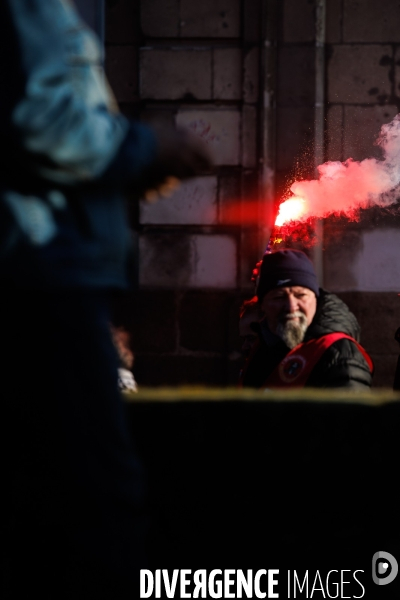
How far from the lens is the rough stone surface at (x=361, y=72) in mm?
7195

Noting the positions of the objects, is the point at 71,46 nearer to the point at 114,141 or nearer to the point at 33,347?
the point at 114,141

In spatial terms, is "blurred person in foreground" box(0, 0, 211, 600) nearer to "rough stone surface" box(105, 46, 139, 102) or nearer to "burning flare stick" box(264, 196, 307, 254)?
"burning flare stick" box(264, 196, 307, 254)

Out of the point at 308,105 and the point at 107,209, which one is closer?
the point at 107,209

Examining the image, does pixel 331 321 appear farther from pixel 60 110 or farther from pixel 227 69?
pixel 227 69

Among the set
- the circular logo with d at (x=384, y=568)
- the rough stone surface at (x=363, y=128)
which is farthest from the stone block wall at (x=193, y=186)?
the circular logo with d at (x=384, y=568)

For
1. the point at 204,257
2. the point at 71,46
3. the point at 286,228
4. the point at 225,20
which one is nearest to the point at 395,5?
the point at 225,20

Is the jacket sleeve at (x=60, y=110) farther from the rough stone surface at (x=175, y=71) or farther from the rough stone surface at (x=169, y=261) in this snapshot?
the rough stone surface at (x=175, y=71)

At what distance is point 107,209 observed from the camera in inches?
50.1

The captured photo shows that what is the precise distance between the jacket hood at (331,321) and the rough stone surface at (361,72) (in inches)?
144

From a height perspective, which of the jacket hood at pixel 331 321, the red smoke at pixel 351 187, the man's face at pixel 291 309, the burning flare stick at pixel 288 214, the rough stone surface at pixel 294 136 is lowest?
the jacket hood at pixel 331 321

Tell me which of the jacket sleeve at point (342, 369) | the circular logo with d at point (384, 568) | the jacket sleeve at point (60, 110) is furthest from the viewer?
the jacket sleeve at point (342, 369)

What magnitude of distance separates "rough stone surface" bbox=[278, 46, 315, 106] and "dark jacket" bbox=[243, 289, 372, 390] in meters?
3.28

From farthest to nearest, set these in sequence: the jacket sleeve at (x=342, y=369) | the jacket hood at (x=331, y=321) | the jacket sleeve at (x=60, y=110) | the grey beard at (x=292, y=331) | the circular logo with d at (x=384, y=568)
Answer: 1. the grey beard at (x=292, y=331)
2. the jacket hood at (x=331, y=321)
3. the jacket sleeve at (x=342, y=369)
4. the circular logo with d at (x=384, y=568)
5. the jacket sleeve at (x=60, y=110)

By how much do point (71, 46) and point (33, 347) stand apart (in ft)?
1.48
